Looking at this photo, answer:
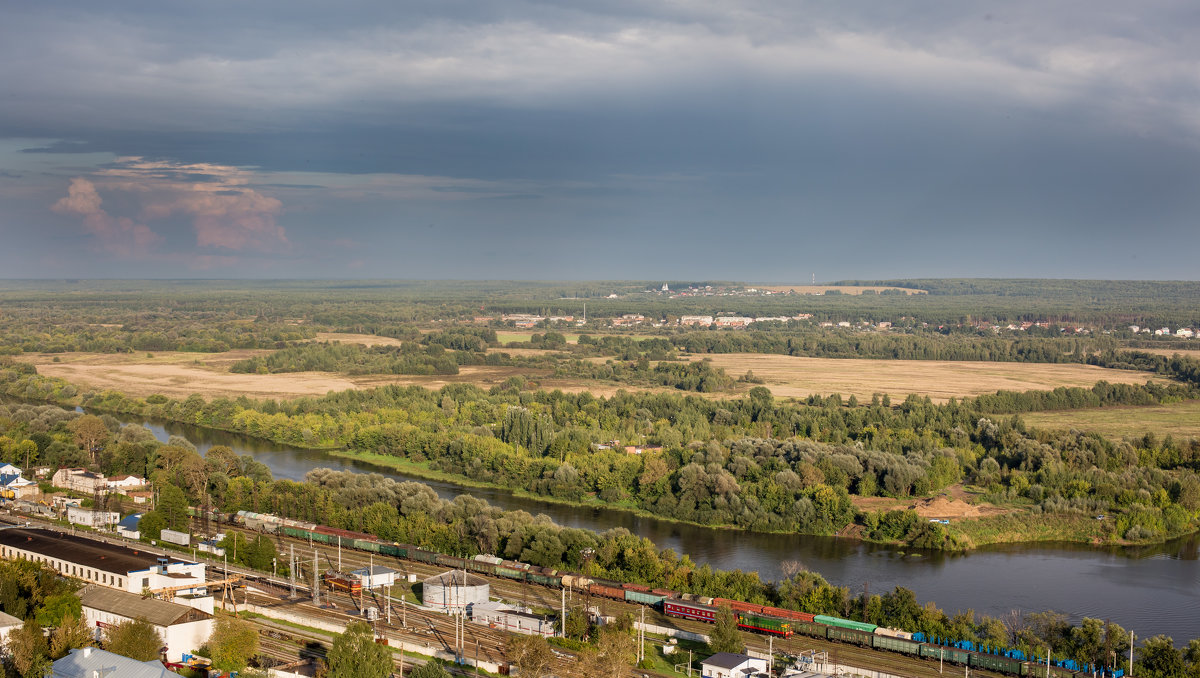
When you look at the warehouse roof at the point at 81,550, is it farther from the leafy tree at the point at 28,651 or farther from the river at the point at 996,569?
the river at the point at 996,569

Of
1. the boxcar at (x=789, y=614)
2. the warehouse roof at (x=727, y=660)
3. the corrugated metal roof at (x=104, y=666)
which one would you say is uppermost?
the corrugated metal roof at (x=104, y=666)

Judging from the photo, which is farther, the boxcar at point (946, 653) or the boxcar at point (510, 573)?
the boxcar at point (510, 573)

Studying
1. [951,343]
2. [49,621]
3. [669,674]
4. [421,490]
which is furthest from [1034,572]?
[951,343]

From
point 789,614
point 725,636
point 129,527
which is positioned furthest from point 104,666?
point 789,614

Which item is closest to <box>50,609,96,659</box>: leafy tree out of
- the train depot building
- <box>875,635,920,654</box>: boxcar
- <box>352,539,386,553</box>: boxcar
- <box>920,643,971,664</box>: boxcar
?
the train depot building

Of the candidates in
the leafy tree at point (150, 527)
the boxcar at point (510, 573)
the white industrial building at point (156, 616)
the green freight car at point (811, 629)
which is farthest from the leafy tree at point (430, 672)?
the leafy tree at point (150, 527)

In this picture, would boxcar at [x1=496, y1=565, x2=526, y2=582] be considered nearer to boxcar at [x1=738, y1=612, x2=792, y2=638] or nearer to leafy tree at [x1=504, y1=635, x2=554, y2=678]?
boxcar at [x1=738, y1=612, x2=792, y2=638]

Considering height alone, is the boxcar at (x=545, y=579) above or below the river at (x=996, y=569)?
above
